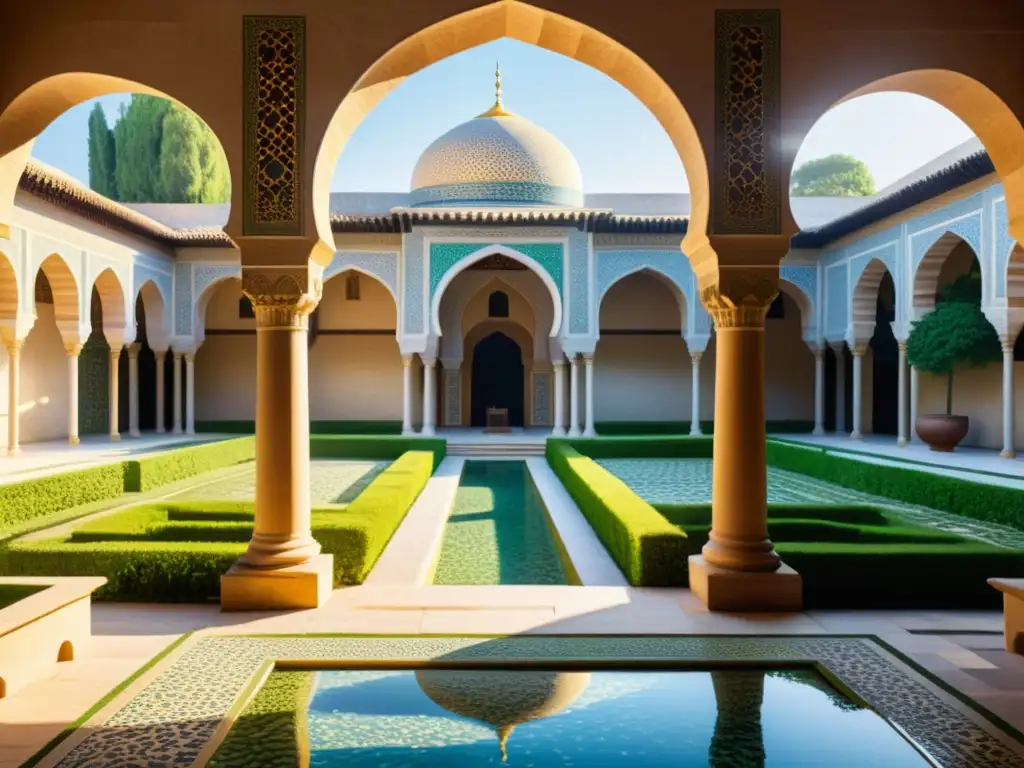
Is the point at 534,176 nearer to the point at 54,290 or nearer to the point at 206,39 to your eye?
the point at 54,290

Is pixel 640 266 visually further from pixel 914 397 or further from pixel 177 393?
pixel 177 393

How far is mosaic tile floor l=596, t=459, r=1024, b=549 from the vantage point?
8.97m

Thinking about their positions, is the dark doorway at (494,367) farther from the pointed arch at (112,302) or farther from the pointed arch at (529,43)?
the pointed arch at (529,43)

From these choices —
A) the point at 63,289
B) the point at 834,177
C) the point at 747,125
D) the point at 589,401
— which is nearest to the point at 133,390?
the point at 63,289

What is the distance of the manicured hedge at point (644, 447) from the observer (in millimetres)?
17625

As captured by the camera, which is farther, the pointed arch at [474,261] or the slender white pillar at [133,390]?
the slender white pillar at [133,390]

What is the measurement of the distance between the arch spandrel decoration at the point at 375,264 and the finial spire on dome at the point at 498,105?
234 inches

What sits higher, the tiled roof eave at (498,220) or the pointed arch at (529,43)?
the tiled roof eave at (498,220)

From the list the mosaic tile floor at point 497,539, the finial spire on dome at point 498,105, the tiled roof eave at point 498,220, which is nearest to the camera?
the mosaic tile floor at point 497,539

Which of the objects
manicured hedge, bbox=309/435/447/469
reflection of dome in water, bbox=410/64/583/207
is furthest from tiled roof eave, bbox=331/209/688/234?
manicured hedge, bbox=309/435/447/469

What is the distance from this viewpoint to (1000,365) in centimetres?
1714

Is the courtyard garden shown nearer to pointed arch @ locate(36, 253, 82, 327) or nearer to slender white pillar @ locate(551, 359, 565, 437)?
slender white pillar @ locate(551, 359, 565, 437)

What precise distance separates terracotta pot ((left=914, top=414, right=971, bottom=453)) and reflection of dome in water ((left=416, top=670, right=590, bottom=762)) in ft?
46.8

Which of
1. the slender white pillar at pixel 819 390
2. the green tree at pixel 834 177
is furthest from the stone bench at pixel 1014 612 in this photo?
the green tree at pixel 834 177
